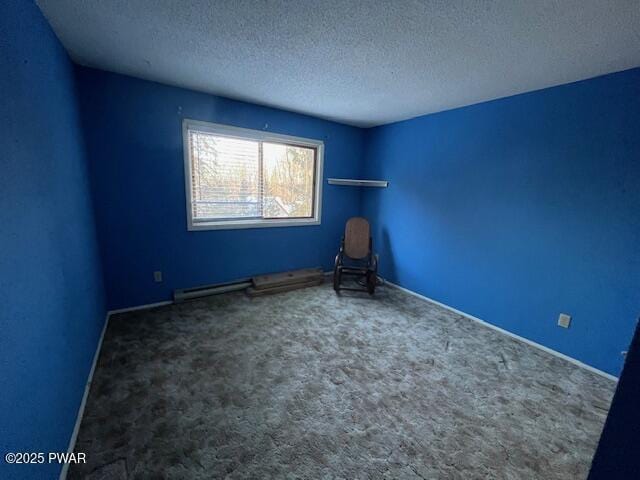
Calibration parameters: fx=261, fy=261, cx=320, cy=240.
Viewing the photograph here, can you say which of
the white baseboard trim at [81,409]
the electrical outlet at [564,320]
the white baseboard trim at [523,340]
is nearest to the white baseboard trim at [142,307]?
the white baseboard trim at [81,409]

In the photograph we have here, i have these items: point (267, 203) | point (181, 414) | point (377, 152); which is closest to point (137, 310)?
point (181, 414)

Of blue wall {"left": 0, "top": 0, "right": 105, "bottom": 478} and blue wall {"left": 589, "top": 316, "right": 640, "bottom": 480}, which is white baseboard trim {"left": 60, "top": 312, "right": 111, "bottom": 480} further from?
blue wall {"left": 589, "top": 316, "right": 640, "bottom": 480}

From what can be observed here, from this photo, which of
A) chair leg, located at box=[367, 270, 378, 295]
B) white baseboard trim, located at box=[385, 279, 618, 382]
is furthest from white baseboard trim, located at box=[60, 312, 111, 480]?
white baseboard trim, located at box=[385, 279, 618, 382]

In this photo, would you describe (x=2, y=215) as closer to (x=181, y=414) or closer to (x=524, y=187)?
(x=181, y=414)

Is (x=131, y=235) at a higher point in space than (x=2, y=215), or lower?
lower

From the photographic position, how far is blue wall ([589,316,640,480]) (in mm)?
492

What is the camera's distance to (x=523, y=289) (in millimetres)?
2598

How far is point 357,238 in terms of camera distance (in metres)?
3.94

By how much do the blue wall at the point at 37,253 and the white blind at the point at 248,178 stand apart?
126cm

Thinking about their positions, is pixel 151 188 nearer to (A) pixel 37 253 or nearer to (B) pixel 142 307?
(B) pixel 142 307

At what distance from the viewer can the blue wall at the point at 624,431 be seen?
492 mm

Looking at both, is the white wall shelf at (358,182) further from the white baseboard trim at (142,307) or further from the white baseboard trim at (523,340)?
the white baseboard trim at (142,307)

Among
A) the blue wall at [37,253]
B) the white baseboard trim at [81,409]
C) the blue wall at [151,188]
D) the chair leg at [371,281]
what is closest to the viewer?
the blue wall at [37,253]

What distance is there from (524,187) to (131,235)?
4007 mm
